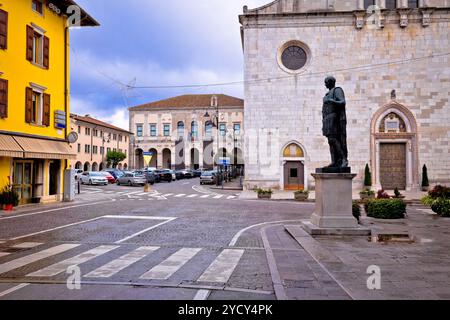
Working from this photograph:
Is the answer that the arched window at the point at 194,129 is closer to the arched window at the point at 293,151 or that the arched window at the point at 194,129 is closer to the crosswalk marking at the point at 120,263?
the arched window at the point at 293,151

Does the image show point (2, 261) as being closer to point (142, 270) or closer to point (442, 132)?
point (142, 270)

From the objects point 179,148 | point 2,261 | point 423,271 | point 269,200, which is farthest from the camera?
point 179,148

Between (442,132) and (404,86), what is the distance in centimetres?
473

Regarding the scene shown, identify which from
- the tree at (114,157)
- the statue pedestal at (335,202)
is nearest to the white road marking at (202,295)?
the statue pedestal at (335,202)

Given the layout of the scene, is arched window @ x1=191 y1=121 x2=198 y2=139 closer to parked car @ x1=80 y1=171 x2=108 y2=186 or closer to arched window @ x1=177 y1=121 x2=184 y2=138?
arched window @ x1=177 y1=121 x2=184 y2=138

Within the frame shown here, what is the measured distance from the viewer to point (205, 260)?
7.41 m

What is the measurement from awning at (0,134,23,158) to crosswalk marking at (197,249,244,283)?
1252 cm

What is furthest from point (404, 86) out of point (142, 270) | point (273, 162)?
point (142, 270)

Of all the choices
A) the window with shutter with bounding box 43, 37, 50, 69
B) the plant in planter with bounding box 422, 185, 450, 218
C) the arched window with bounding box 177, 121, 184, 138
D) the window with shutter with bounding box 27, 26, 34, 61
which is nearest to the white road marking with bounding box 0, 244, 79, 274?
the window with shutter with bounding box 27, 26, 34, 61

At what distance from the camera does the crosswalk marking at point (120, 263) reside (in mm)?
6258

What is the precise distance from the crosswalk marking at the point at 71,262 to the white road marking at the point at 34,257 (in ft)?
2.12

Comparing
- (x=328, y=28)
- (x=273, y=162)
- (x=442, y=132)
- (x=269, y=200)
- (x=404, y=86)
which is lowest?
(x=269, y=200)

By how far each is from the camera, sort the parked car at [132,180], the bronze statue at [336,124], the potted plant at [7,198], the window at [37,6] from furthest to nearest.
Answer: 1. the parked car at [132,180]
2. the window at [37,6]
3. the potted plant at [7,198]
4. the bronze statue at [336,124]

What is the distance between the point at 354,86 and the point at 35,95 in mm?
23719
